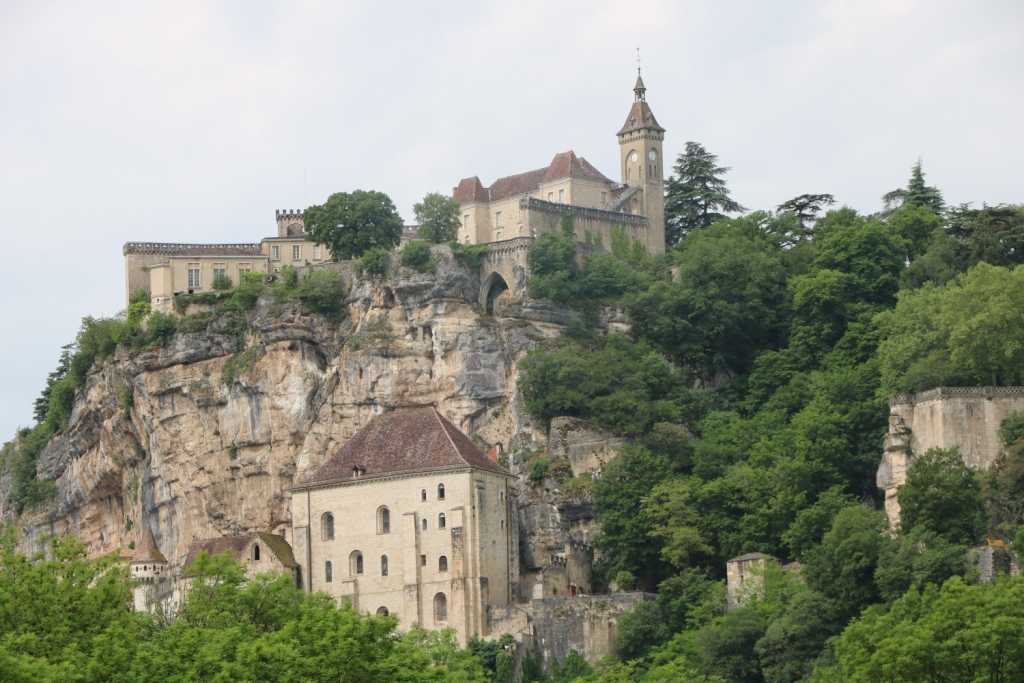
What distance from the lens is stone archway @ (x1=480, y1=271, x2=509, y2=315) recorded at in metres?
105

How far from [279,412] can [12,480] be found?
26301mm

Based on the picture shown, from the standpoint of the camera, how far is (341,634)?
207 feet

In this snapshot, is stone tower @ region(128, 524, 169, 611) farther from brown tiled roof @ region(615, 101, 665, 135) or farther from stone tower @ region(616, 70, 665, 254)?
brown tiled roof @ region(615, 101, 665, 135)

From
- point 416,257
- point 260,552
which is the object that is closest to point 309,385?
point 416,257

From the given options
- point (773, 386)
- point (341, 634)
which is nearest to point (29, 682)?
point (341, 634)

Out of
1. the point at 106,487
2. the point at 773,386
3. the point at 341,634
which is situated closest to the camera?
the point at 341,634

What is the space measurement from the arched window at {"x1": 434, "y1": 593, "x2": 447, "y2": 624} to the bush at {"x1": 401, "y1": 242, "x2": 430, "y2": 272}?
1928 centimetres

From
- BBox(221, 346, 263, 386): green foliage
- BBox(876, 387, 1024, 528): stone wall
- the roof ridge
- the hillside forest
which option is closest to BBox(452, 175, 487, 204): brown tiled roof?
the hillside forest

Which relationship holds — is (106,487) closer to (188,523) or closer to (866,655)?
(188,523)

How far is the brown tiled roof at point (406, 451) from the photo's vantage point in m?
92.1

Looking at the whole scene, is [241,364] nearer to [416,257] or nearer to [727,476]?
[416,257]

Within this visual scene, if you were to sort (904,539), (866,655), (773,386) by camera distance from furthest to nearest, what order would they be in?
1. (773,386)
2. (904,539)
3. (866,655)

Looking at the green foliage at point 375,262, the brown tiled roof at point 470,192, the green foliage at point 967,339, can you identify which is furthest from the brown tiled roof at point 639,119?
the green foliage at point 967,339

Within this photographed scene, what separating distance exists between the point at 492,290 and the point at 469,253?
2387mm
